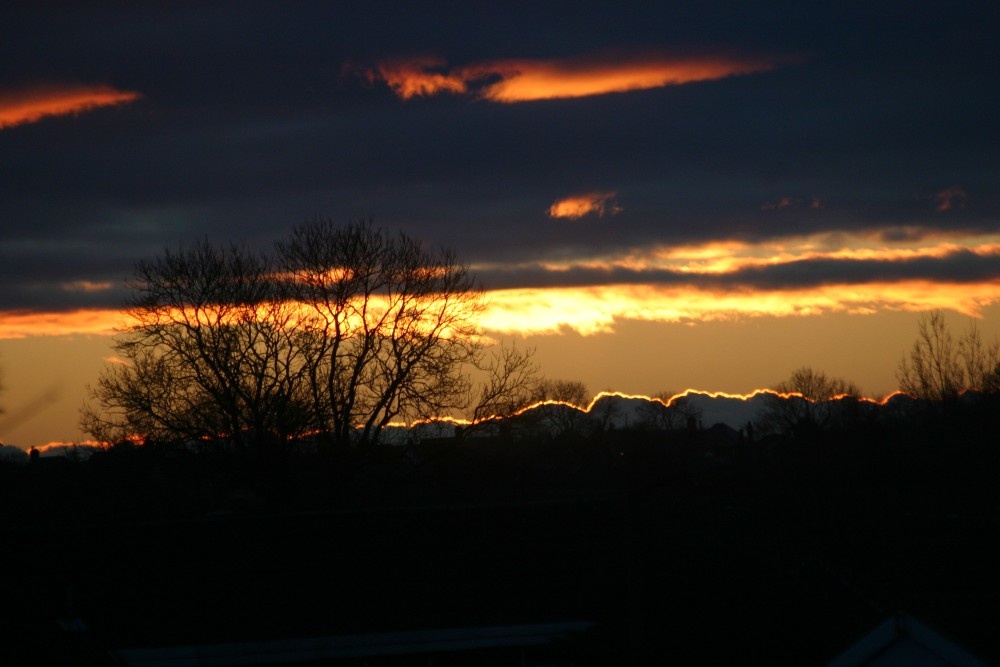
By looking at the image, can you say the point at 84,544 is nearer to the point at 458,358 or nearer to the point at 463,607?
the point at 463,607

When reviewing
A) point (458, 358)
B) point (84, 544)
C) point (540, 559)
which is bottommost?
point (540, 559)

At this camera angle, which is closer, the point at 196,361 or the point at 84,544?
the point at 84,544

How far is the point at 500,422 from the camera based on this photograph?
37375 mm

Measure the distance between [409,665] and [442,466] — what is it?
2370cm

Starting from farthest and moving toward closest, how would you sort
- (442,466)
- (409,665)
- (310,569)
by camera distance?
(442,466) < (310,569) < (409,665)

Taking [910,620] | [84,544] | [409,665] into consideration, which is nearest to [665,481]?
[910,620]

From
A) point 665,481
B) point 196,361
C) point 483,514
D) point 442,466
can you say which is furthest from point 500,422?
point 665,481

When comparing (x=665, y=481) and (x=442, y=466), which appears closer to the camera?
(x=665, y=481)

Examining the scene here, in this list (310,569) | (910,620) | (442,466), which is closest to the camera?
(910,620)

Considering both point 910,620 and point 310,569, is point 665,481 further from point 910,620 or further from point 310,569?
point 310,569

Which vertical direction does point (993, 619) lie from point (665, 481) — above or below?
below

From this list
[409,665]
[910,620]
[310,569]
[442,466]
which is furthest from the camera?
[442,466]

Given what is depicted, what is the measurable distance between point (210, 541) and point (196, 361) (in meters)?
24.6

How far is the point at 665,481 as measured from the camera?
35.2ft
